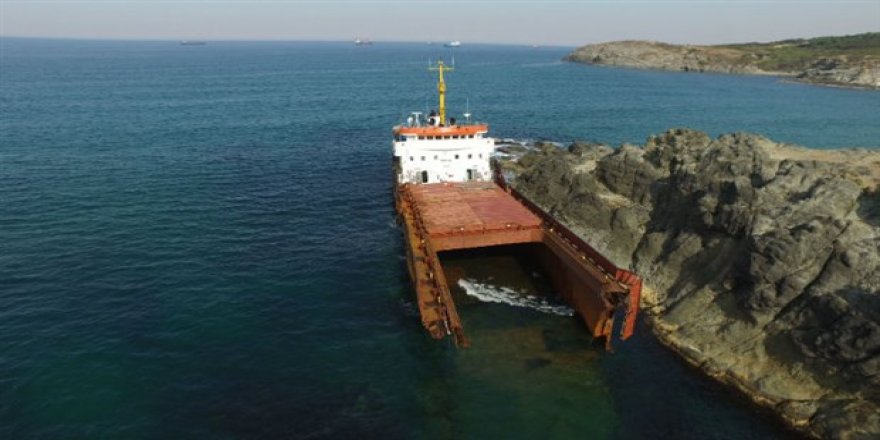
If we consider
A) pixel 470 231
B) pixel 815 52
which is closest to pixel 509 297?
pixel 470 231

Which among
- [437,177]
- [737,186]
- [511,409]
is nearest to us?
[511,409]

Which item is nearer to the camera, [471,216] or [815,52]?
[471,216]

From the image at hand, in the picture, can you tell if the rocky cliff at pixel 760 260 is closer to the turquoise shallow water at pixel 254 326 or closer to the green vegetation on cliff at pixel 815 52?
the turquoise shallow water at pixel 254 326

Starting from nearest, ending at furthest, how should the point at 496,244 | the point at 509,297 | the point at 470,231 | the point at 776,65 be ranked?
the point at 470,231 → the point at 496,244 → the point at 509,297 → the point at 776,65

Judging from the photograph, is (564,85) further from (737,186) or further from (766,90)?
(737,186)

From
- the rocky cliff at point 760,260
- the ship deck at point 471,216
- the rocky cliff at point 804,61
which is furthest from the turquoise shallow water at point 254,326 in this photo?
the rocky cliff at point 804,61

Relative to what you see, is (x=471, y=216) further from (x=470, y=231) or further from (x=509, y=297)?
(x=509, y=297)

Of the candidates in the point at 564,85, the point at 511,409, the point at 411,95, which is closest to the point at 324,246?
the point at 511,409
